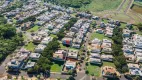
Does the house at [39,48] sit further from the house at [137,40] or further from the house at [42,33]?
the house at [137,40]

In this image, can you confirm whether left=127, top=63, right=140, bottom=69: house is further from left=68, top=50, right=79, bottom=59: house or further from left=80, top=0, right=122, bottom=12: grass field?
left=80, top=0, right=122, bottom=12: grass field

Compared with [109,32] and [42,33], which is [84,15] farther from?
[42,33]

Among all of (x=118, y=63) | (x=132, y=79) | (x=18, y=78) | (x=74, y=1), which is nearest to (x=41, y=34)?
(x=18, y=78)

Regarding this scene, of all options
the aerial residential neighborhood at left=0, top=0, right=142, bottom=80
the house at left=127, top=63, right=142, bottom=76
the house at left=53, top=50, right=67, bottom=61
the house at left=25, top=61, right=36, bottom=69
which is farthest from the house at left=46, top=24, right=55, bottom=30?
the house at left=127, top=63, right=142, bottom=76

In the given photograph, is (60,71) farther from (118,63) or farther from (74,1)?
(74,1)

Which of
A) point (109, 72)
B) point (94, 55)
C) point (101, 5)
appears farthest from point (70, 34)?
point (101, 5)

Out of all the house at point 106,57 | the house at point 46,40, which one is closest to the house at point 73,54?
the house at point 106,57
